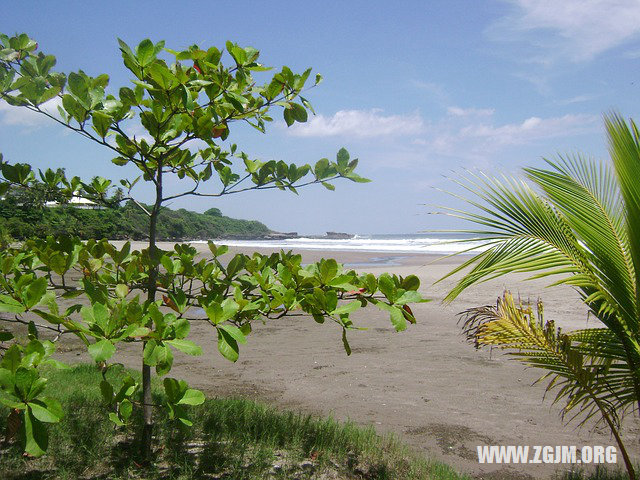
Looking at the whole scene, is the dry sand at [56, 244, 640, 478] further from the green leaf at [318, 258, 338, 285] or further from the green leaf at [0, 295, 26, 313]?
the green leaf at [0, 295, 26, 313]

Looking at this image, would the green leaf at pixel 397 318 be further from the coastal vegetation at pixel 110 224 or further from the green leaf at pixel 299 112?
the coastal vegetation at pixel 110 224

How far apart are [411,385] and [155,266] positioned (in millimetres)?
4405

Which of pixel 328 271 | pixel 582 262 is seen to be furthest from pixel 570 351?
pixel 328 271

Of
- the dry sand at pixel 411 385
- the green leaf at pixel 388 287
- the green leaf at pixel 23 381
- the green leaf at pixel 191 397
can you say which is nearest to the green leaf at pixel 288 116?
the green leaf at pixel 388 287

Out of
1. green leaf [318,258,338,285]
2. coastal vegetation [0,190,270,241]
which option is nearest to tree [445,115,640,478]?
green leaf [318,258,338,285]

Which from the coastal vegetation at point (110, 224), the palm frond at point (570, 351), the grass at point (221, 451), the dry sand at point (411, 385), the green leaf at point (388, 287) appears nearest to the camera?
the green leaf at point (388, 287)

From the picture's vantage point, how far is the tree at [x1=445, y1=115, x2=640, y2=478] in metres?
2.78

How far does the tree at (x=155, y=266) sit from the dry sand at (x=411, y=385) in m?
2.76

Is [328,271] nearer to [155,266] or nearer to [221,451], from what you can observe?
[155,266]

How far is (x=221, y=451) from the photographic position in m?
3.48

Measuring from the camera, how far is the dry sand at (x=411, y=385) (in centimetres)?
476

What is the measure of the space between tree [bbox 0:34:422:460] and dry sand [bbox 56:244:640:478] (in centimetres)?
276

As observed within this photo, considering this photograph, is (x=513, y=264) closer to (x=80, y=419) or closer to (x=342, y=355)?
(x=80, y=419)

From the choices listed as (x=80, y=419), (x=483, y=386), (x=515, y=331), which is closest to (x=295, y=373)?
(x=483, y=386)
